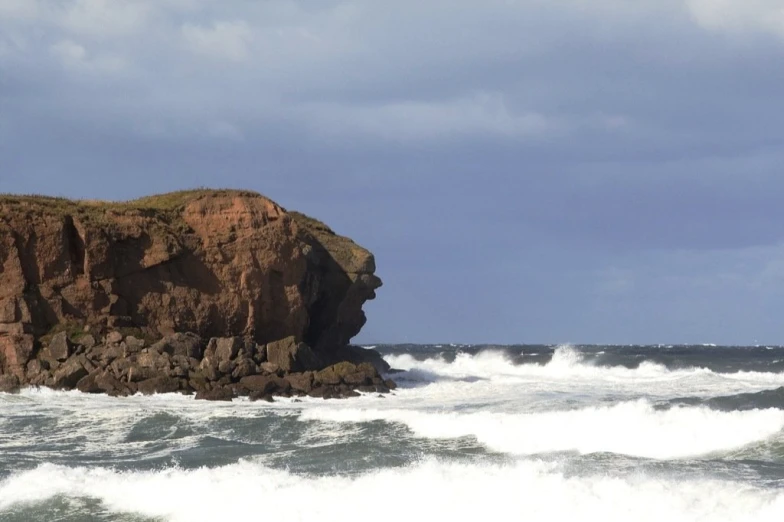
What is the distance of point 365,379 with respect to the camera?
32.0 meters

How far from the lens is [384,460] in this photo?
1759 centimetres

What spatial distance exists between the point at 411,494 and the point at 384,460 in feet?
9.93

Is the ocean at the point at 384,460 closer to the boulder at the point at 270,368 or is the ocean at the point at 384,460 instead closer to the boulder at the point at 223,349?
the boulder at the point at 223,349

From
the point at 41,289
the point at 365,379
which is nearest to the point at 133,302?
the point at 41,289

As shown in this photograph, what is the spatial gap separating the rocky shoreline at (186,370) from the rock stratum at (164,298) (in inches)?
1.7

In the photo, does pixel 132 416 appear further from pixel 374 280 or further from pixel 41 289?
pixel 374 280

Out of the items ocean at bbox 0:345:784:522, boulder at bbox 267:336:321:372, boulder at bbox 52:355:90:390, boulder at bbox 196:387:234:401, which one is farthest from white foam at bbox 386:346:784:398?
boulder at bbox 52:355:90:390

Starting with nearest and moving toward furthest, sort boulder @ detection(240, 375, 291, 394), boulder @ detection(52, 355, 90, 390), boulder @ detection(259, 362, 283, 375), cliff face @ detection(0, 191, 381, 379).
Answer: boulder @ detection(52, 355, 90, 390) < boulder @ detection(240, 375, 291, 394) < cliff face @ detection(0, 191, 381, 379) < boulder @ detection(259, 362, 283, 375)

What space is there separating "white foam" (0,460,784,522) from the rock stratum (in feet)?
42.0

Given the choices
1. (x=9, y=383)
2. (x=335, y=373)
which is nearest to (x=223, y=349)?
(x=335, y=373)

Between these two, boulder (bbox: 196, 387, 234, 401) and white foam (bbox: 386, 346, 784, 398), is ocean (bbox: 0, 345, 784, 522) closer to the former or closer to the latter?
boulder (bbox: 196, 387, 234, 401)

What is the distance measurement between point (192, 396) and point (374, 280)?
12079 millimetres

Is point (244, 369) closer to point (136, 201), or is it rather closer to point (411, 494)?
point (136, 201)

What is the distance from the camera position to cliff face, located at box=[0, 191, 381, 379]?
30.3 metres
